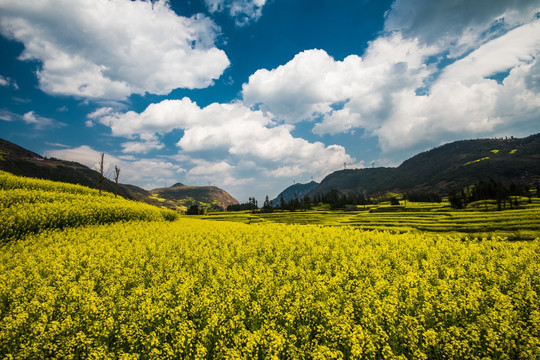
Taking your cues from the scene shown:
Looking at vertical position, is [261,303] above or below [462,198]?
below

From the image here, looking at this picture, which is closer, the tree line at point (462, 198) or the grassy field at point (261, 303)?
the grassy field at point (261, 303)

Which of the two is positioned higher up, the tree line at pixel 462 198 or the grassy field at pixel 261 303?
the tree line at pixel 462 198

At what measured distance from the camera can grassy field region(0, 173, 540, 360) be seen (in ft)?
21.4

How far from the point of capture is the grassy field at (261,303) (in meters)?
6.53

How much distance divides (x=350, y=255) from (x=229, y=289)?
10.2 meters

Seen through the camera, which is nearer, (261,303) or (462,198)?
(261,303)

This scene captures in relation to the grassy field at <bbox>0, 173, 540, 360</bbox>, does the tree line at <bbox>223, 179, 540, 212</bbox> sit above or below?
above

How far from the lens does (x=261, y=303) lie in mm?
8742

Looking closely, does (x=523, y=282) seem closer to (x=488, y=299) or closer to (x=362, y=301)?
(x=488, y=299)

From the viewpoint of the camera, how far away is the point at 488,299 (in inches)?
377

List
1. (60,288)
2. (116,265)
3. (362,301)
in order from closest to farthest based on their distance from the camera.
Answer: (362,301), (60,288), (116,265)

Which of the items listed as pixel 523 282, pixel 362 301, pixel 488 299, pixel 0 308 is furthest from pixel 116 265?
pixel 523 282

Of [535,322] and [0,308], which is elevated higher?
[535,322]

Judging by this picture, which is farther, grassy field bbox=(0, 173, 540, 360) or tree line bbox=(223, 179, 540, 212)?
tree line bbox=(223, 179, 540, 212)
